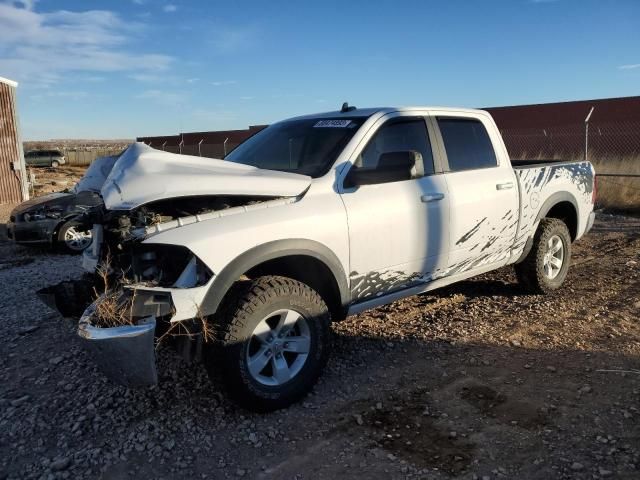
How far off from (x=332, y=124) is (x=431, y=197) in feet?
3.25

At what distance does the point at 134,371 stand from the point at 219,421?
0.75 metres

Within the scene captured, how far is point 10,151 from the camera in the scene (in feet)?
52.9

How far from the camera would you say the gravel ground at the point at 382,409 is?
3018 mm

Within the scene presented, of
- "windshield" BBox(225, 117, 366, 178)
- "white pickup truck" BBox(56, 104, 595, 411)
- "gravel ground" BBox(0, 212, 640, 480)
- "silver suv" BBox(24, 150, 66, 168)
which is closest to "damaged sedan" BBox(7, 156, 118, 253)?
"gravel ground" BBox(0, 212, 640, 480)

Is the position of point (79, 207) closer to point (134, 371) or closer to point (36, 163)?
point (134, 371)

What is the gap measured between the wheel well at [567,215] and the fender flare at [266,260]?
3.30 m

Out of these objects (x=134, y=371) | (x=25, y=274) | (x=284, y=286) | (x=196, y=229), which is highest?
(x=196, y=229)

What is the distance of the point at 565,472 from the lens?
284cm

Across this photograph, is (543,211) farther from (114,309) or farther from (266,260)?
(114,309)

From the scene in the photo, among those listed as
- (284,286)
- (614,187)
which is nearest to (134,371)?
(284,286)

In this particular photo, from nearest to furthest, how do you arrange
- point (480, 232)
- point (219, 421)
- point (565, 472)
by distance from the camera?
point (565, 472) → point (219, 421) → point (480, 232)

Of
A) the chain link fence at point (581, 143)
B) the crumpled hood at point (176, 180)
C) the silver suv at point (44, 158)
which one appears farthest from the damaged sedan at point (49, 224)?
the silver suv at point (44, 158)

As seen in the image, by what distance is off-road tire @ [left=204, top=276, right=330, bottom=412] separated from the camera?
329 cm

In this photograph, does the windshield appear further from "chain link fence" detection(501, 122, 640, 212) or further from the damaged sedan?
"chain link fence" detection(501, 122, 640, 212)
